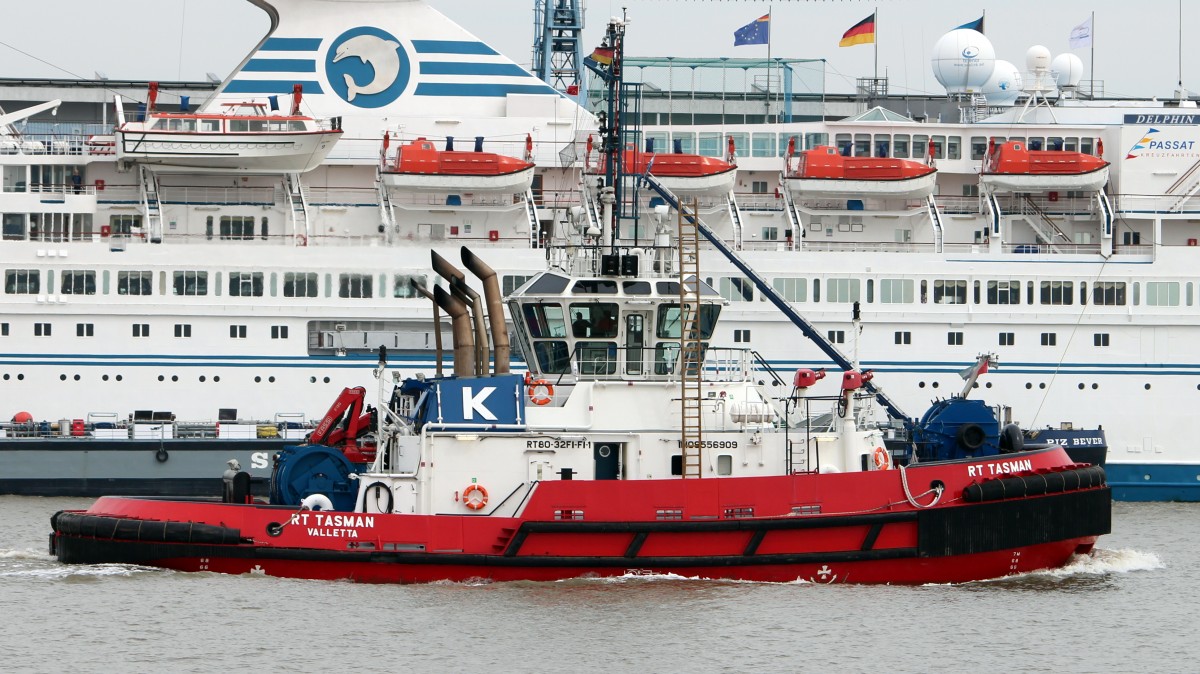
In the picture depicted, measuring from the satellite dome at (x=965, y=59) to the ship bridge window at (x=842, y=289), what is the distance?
612 cm

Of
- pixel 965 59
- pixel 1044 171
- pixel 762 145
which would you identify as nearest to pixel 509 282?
pixel 762 145

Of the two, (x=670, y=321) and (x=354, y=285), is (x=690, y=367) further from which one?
(x=354, y=285)

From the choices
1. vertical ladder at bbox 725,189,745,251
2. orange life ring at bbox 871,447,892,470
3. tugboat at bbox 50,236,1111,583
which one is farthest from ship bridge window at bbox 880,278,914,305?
orange life ring at bbox 871,447,892,470

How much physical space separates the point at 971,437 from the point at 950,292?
42.2 feet

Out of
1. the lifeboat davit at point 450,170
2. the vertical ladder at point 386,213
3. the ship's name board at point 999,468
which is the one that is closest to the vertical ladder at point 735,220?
the lifeboat davit at point 450,170

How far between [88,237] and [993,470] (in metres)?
19.9

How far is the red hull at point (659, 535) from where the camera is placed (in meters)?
22.0

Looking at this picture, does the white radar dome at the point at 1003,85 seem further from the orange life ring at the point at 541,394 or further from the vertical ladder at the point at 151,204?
the orange life ring at the point at 541,394

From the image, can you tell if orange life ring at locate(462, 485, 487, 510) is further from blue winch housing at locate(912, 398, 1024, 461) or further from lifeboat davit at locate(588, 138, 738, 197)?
Result: lifeboat davit at locate(588, 138, 738, 197)

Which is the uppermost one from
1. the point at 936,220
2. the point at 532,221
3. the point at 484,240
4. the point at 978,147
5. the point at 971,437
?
the point at 978,147

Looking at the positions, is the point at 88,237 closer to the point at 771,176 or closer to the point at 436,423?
the point at 771,176

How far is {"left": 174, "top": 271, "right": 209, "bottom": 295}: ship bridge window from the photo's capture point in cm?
3541

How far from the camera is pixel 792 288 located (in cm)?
3678

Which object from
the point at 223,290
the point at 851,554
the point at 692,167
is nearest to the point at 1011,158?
the point at 692,167
